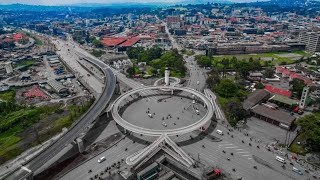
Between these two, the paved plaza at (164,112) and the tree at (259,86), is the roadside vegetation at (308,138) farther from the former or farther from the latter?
the tree at (259,86)

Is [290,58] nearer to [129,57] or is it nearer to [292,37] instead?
[292,37]

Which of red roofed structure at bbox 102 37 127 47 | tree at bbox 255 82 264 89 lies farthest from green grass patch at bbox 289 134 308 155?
red roofed structure at bbox 102 37 127 47

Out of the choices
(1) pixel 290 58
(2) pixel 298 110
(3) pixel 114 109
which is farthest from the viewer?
(1) pixel 290 58

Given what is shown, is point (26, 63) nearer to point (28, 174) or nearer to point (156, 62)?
point (156, 62)

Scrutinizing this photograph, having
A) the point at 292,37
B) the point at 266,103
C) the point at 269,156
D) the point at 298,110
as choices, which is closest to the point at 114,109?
the point at 269,156

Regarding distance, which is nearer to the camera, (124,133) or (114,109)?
(124,133)

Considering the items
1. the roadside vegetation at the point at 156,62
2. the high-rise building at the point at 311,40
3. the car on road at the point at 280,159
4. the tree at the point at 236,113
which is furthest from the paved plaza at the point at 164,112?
the high-rise building at the point at 311,40
